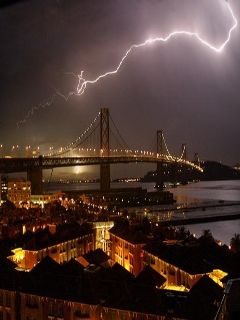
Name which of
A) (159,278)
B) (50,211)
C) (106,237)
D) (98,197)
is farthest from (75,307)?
(98,197)

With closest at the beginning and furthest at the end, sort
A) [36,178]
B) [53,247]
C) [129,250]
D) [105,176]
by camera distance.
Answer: [53,247] < [129,250] < [36,178] < [105,176]

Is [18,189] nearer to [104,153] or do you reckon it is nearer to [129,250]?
[104,153]

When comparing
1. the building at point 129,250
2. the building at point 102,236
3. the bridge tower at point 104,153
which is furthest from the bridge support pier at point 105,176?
the building at point 129,250

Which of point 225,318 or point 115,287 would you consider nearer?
point 225,318

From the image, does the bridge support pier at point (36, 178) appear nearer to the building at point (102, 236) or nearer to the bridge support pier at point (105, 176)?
the bridge support pier at point (105, 176)

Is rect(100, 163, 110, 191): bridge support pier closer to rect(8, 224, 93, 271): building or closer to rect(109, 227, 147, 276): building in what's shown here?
rect(8, 224, 93, 271): building

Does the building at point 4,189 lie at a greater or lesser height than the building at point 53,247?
greater

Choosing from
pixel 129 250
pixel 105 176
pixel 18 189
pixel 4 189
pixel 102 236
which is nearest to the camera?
pixel 129 250

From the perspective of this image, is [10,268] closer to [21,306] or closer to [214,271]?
[21,306]

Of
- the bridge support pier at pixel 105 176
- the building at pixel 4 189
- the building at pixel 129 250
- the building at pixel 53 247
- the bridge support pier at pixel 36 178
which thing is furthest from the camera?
the building at pixel 4 189

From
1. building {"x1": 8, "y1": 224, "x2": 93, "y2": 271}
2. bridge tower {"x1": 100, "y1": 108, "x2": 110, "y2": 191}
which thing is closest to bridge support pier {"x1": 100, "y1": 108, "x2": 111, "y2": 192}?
bridge tower {"x1": 100, "y1": 108, "x2": 110, "y2": 191}

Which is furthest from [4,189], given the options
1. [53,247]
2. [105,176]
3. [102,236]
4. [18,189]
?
[53,247]
